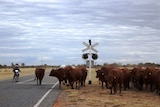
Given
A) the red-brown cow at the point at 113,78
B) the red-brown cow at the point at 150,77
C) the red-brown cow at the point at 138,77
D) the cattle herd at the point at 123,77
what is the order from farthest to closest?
the red-brown cow at the point at 138,77
the red-brown cow at the point at 150,77
the cattle herd at the point at 123,77
the red-brown cow at the point at 113,78

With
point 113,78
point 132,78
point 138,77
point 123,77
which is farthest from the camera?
point 132,78

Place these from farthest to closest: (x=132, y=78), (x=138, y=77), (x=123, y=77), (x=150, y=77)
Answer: (x=132, y=78), (x=138, y=77), (x=150, y=77), (x=123, y=77)

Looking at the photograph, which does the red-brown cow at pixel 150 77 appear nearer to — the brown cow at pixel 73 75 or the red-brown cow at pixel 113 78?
the red-brown cow at pixel 113 78

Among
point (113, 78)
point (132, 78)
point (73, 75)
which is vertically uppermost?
point (73, 75)

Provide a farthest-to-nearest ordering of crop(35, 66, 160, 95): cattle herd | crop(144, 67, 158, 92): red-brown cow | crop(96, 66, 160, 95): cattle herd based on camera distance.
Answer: crop(144, 67, 158, 92): red-brown cow < crop(35, 66, 160, 95): cattle herd < crop(96, 66, 160, 95): cattle herd

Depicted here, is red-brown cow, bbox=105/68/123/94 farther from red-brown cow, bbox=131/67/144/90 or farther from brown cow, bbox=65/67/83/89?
brown cow, bbox=65/67/83/89

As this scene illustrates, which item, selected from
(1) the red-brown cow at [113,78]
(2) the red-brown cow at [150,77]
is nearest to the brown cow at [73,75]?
(1) the red-brown cow at [113,78]

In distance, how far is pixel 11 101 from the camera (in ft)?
64.5

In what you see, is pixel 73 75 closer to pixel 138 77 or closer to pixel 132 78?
pixel 132 78

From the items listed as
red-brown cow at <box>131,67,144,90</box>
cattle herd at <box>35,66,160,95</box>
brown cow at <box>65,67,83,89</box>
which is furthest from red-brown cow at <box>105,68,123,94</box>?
brown cow at <box>65,67,83,89</box>

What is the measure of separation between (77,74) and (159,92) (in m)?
6.83

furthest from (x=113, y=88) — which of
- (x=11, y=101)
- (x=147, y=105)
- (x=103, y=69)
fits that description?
(x=11, y=101)

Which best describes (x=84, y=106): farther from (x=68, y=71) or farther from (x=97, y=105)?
(x=68, y=71)

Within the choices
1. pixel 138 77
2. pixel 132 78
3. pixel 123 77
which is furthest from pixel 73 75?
pixel 138 77
